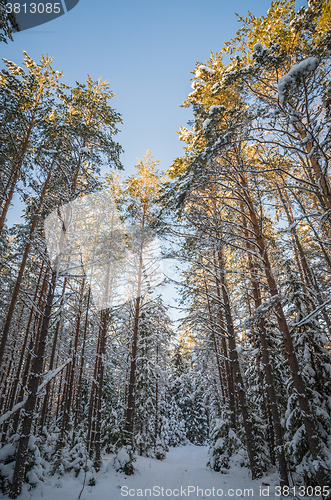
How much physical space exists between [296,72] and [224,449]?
41.5ft

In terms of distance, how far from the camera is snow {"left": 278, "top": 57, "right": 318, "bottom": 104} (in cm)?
403

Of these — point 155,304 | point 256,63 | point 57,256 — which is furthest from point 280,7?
point 155,304

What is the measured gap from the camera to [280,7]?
547cm

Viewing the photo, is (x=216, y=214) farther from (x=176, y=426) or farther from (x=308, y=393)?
(x=176, y=426)

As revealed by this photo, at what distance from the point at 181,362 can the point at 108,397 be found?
40.2 feet

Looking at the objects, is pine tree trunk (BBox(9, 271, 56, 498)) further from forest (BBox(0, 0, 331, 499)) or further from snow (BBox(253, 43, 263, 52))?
snow (BBox(253, 43, 263, 52))

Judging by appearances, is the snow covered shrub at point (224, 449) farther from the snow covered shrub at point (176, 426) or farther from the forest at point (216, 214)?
the snow covered shrub at point (176, 426)

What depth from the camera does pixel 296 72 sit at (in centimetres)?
421

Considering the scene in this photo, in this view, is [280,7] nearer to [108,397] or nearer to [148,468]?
[148,468]

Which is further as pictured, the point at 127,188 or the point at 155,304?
the point at 127,188

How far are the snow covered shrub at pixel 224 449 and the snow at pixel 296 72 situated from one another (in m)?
12.0

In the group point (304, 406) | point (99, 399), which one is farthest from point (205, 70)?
point (99, 399)

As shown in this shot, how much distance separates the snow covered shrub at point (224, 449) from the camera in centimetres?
928

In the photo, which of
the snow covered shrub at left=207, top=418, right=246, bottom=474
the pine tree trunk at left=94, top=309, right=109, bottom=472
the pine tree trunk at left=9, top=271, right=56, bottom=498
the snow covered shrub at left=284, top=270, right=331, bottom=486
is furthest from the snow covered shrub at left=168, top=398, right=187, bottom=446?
the pine tree trunk at left=9, top=271, right=56, bottom=498
